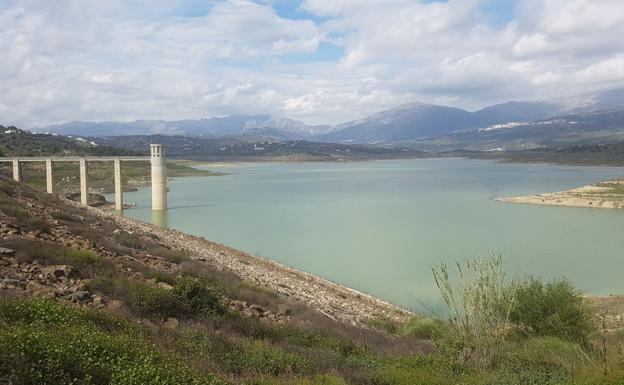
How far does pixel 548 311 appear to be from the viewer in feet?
34.3

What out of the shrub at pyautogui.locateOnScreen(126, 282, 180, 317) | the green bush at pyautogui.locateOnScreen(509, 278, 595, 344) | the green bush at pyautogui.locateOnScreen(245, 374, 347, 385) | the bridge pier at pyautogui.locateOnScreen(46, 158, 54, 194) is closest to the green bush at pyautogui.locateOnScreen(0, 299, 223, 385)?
the green bush at pyautogui.locateOnScreen(245, 374, 347, 385)

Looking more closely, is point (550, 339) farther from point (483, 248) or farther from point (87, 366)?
point (483, 248)

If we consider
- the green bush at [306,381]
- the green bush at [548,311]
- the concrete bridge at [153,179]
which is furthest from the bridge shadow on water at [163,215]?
the green bush at [306,381]

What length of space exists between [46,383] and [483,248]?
80.7ft

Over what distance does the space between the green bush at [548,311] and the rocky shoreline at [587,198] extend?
3977 centimetres

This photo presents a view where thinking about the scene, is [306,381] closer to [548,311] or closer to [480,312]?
[480,312]

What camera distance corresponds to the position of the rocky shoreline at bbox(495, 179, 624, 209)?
46219 millimetres

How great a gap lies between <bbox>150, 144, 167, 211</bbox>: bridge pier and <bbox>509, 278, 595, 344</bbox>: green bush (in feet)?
128

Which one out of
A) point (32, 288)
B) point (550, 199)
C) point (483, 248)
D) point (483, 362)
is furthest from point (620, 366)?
point (550, 199)

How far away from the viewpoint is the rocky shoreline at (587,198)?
4622 centimetres

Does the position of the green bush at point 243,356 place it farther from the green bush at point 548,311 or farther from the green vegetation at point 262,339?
the green bush at point 548,311

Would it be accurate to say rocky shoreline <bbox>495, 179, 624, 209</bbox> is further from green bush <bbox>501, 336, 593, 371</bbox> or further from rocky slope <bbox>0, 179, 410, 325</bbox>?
green bush <bbox>501, 336, 593, 371</bbox>

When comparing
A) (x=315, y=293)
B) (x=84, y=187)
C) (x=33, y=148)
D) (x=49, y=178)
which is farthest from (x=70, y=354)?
(x=33, y=148)

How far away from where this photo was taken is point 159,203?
46.1m
